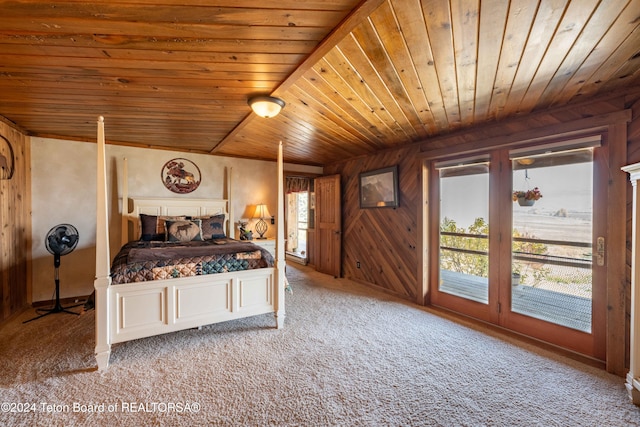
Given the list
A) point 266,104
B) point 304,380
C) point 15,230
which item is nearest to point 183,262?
point 304,380

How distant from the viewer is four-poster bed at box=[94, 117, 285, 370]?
2.13 metres

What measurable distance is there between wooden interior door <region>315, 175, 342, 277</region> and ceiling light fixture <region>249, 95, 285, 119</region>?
2.66 metres

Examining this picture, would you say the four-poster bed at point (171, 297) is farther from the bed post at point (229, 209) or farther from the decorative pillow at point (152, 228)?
the bed post at point (229, 209)

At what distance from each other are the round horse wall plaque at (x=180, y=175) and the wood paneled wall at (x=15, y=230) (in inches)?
60.3

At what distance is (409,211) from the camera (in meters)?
3.80

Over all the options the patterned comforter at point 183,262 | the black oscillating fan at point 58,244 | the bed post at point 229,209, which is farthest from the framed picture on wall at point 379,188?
the black oscillating fan at point 58,244

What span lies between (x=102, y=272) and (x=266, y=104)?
1.96 m

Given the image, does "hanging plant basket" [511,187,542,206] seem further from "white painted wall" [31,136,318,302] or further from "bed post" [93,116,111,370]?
"white painted wall" [31,136,318,302]

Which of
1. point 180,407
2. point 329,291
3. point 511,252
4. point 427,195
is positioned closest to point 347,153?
point 427,195

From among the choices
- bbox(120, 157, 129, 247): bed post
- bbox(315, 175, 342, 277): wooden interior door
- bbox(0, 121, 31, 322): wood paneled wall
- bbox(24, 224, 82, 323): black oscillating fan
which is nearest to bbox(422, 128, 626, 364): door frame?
bbox(315, 175, 342, 277): wooden interior door

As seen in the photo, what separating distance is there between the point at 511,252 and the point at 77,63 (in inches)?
161

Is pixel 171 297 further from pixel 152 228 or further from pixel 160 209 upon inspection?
pixel 160 209

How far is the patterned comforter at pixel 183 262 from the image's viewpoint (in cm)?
233

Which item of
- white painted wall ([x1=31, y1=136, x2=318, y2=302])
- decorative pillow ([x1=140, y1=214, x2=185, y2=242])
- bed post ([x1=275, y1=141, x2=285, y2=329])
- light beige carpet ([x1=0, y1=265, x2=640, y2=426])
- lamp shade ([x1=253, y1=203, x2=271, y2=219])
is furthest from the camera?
lamp shade ([x1=253, y1=203, x2=271, y2=219])
